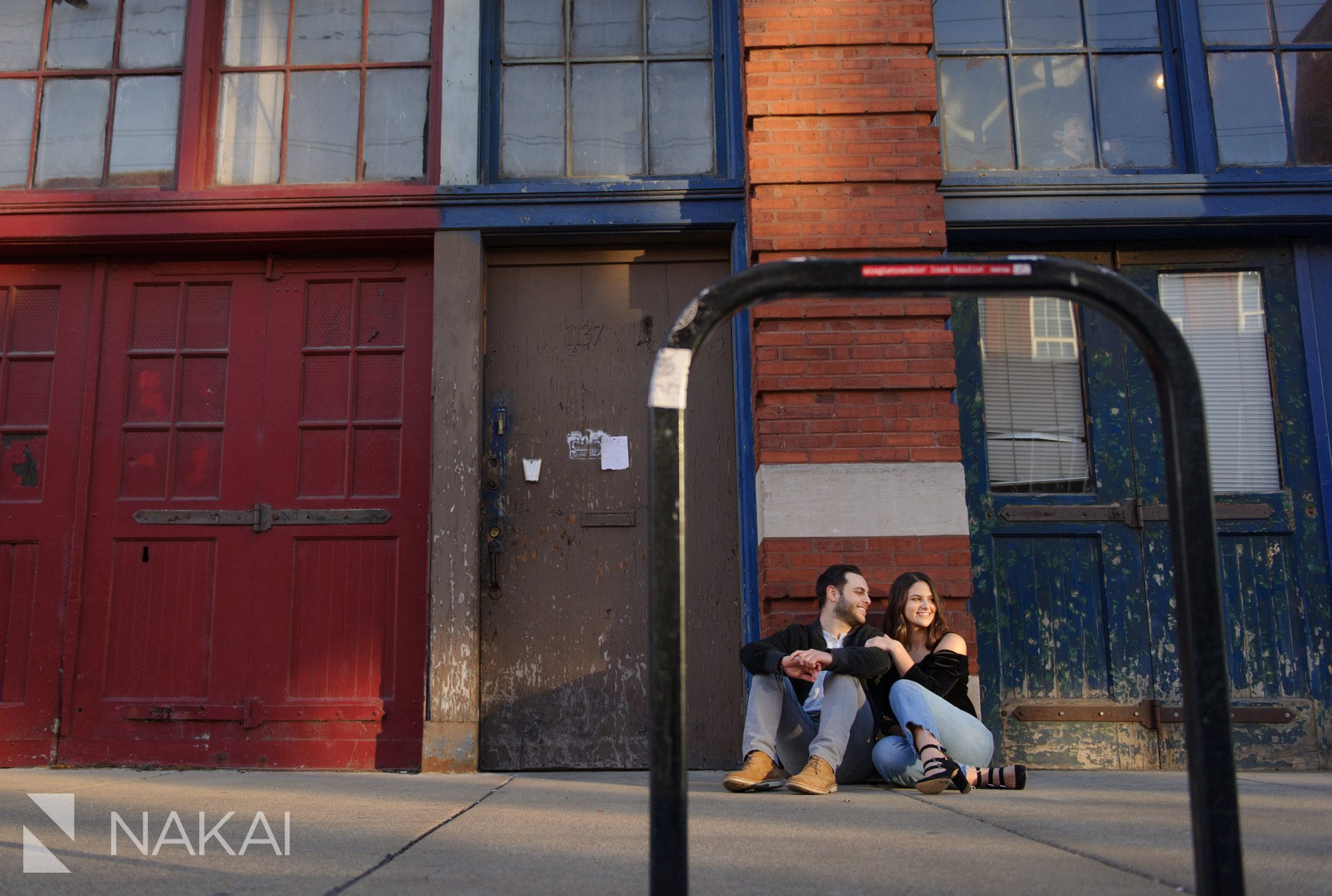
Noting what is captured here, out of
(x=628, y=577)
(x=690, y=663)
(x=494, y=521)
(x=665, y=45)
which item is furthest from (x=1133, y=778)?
(x=665, y=45)

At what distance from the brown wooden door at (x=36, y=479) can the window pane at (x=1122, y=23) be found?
5.49m

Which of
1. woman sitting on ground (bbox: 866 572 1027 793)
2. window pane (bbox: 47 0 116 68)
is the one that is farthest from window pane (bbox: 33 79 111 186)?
woman sitting on ground (bbox: 866 572 1027 793)

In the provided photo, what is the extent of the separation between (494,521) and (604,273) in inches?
55.6

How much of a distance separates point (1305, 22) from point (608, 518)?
177 inches

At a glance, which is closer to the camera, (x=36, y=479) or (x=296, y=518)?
(x=296, y=518)

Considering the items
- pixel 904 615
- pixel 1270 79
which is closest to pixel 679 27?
pixel 1270 79

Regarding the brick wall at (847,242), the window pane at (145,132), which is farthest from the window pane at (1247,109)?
the window pane at (145,132)

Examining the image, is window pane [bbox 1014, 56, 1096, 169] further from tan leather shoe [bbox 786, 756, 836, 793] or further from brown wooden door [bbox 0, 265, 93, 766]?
brown wooden door [bbox 0, 265, 93, 766]

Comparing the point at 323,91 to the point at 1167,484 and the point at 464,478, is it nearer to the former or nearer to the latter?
the point at 464,478

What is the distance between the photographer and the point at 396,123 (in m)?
5.49

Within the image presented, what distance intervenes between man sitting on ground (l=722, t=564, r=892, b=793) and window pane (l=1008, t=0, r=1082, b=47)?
3.12 metres

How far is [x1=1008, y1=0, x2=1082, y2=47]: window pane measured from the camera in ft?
18.0

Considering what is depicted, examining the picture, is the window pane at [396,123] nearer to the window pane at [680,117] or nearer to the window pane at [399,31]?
the window pane at [399,31]

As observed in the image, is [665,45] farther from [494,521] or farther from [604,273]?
[494,521]
